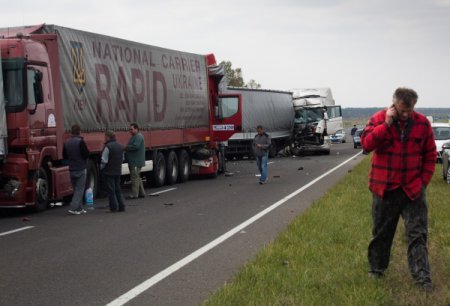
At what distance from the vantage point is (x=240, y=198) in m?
17.0

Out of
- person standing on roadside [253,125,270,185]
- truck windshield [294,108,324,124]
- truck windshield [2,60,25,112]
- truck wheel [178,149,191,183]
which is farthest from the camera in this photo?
truck windshield [294,108,324,124]

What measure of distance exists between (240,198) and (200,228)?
5.24 m

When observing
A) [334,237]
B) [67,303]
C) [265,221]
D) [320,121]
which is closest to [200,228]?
[265,221]

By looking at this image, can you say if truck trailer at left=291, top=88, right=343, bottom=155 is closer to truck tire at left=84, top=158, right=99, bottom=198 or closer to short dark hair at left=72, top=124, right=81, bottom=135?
truck tire at left=84, top=158, right=99, bottom=198

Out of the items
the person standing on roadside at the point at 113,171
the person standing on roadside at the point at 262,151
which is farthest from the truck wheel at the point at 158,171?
the person standing on roadside at the point at 113,171

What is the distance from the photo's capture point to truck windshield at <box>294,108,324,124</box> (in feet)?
143

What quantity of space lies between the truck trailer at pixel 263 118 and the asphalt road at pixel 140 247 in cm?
2034

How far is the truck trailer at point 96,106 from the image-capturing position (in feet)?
47.6

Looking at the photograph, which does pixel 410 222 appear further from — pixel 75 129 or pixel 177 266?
pixel 75 129

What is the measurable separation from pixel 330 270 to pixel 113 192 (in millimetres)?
7670

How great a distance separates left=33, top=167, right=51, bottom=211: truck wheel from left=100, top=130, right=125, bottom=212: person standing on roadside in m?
1.30

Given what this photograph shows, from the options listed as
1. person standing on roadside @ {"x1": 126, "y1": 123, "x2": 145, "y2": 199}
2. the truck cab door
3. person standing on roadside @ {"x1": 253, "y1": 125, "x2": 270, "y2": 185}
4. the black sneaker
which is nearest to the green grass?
the black sneaker

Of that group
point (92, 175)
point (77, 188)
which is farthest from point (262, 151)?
point (77, 188)

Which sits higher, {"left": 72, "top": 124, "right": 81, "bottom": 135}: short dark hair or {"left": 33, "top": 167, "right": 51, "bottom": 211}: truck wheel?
{"left": 72, "top": 124, "right": 81, "bottom": 135}: short dark hair
